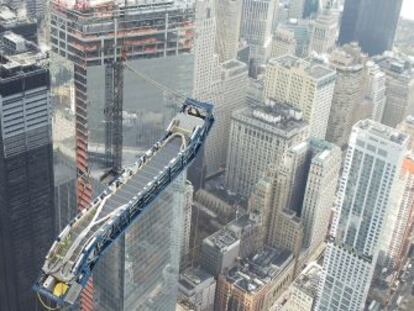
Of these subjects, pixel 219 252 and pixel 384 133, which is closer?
pixel 384 133

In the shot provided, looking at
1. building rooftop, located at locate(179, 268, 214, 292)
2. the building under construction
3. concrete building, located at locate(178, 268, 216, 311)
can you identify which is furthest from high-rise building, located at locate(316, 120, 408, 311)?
the building under construction

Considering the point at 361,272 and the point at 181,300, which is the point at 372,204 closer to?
the point at 361,272

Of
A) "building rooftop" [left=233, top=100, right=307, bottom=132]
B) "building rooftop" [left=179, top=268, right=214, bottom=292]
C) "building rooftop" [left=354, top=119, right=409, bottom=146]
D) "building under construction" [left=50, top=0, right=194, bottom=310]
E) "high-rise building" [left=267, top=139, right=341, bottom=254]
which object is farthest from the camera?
"building rooftop" [left=233, top=100, right=307, bottom=132]

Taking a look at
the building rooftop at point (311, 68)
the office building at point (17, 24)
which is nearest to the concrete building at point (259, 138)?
the building rooftop at point (311, 68)

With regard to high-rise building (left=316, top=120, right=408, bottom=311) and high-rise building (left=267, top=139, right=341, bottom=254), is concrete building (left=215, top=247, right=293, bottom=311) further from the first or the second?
high-rise building (left=316, top=120, right=408, bottom=311)

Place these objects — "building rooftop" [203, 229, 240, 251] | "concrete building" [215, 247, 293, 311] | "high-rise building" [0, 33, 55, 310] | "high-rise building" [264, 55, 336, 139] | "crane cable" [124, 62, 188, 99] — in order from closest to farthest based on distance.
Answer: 1. "crane cable" [124, 62, 188, 99]
2. "high-rise building" [0, 33, 55, 310]
3. "concrete building" [215, 247, 293, 311]
4. "building rooftop" [203, 229, 240, 251]
5. "high-rise building" [264, 55, 336, 139]

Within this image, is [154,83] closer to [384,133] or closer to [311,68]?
[384,133]

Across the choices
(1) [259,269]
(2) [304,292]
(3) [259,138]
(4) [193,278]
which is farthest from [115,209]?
(3) [259,138]
